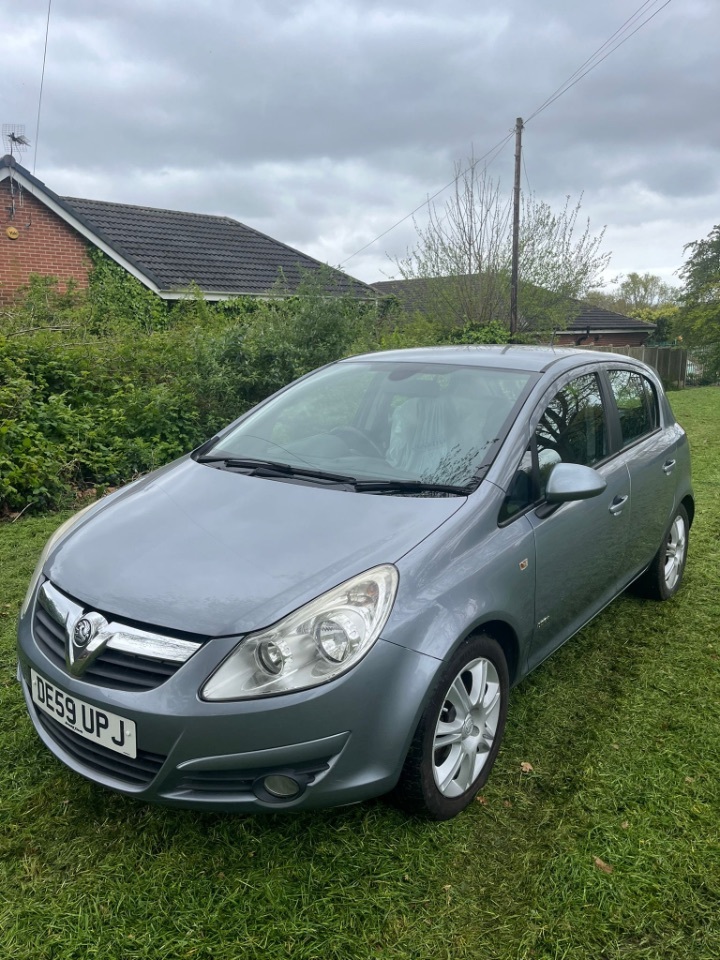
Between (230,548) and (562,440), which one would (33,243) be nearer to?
(562,440)

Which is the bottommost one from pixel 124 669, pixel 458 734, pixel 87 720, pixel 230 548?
pixel 458 734

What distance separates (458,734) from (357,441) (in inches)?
51.7

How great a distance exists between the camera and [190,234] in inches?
669

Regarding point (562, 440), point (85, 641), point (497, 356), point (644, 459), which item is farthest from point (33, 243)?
point (85, 641)

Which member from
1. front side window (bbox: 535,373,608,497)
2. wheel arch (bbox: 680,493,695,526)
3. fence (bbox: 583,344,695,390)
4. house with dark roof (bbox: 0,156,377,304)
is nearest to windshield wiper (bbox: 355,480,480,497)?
front side window (bbox: 535,373,608,497)

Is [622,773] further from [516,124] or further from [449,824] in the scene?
[516,124]

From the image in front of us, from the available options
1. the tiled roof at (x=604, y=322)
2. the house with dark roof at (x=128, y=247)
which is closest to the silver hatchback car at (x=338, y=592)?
the house with dark roof at (x=128, y=247)

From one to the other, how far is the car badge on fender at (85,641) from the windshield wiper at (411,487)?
103 cm

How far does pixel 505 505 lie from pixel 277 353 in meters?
6.00

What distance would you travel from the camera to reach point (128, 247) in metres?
15.1

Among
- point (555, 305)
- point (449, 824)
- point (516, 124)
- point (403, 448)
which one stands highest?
point (516, 124)

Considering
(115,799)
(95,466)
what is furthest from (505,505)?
(95,466)

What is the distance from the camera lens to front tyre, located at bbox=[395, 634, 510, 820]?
7.32ft

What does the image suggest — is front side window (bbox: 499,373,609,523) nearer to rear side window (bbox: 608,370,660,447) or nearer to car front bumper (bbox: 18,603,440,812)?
rear side window (bbox: 608,370,660,447)
